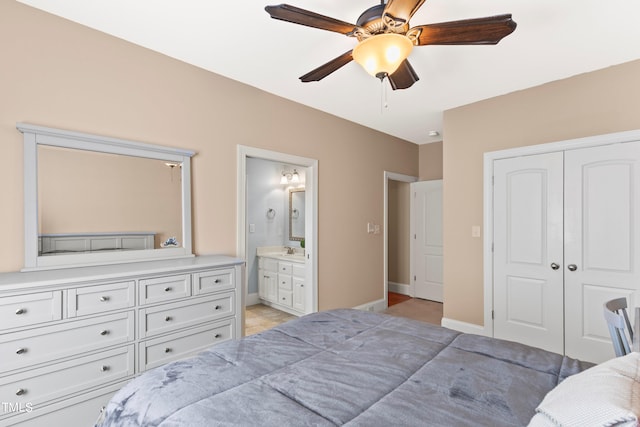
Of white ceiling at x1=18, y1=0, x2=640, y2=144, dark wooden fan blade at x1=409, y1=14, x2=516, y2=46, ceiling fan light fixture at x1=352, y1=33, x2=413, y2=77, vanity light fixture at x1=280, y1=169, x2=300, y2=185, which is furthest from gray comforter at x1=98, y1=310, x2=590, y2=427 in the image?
vanity light fixture at x1=280, y1=169, x2=300, y2=185

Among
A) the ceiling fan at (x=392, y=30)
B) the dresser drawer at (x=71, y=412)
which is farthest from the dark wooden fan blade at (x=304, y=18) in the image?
the dresser drawer at (x=71, y=412)

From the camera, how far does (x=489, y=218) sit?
3.41 meters

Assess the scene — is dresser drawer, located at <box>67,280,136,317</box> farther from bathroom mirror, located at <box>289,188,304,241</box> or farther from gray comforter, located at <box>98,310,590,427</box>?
bathroom mirror, located at <box>289,188,304,241</box>

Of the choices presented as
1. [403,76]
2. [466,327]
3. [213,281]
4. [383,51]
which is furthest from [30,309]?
[466,327]

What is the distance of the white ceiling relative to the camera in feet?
6.51

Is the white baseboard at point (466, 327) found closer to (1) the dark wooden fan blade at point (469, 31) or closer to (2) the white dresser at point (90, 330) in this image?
(2) the white dresser at point (90, 330)

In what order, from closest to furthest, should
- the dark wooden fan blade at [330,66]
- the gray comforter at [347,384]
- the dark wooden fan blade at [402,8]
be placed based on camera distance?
the gray comforter at [347,384] < the dark wooden fan blade at [402,8] < the dark wooden fan blade at [330,66]

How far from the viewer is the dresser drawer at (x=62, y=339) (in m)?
1.64

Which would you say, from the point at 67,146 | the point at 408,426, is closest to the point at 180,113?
the point at 67,146

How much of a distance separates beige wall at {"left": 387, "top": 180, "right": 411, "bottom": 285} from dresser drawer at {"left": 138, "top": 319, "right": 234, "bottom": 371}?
3860mm

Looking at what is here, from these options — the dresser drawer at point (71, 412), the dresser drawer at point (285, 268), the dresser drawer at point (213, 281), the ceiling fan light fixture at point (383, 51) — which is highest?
the ceiling fan light fixture at point (383, 51)

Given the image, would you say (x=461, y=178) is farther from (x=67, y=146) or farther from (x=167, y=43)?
(x=67, y=146)

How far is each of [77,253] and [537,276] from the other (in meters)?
3.90

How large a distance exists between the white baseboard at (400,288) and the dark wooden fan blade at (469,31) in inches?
177
